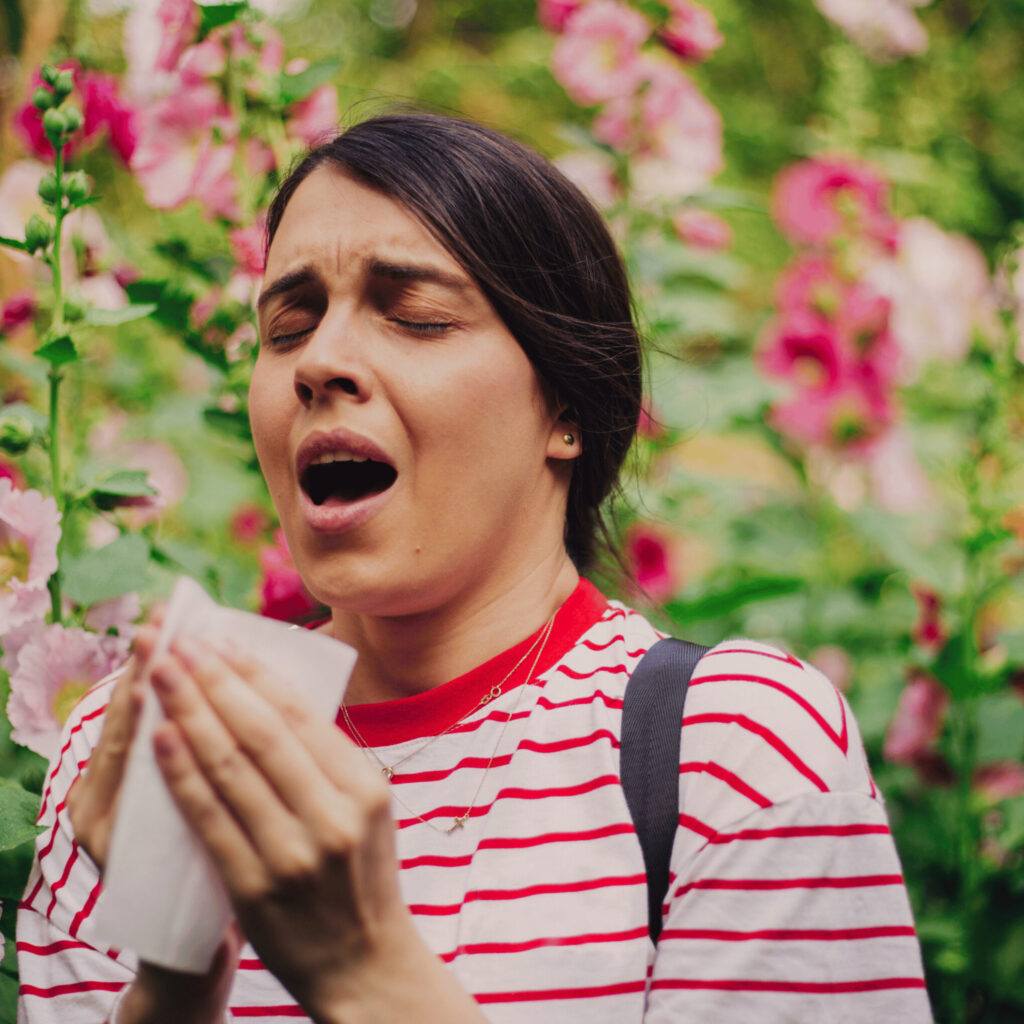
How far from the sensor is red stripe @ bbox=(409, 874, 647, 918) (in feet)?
2.82

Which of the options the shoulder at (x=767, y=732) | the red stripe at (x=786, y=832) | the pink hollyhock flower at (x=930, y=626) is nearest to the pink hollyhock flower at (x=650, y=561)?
the pink hollyhock flower at (x=930, y=626)

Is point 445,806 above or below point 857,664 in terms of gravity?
above

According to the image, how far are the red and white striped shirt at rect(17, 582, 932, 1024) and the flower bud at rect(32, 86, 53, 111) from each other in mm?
792

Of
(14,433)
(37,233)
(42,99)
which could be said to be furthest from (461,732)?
(42,99)

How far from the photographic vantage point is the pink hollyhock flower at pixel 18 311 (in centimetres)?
140

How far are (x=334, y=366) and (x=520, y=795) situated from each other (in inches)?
16.5

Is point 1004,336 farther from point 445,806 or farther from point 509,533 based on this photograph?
point 445,806

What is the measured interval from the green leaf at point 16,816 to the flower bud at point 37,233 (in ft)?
1.86

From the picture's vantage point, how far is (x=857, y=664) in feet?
7.20

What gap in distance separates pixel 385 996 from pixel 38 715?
0.68 metres

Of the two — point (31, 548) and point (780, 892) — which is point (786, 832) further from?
point (31, 548)

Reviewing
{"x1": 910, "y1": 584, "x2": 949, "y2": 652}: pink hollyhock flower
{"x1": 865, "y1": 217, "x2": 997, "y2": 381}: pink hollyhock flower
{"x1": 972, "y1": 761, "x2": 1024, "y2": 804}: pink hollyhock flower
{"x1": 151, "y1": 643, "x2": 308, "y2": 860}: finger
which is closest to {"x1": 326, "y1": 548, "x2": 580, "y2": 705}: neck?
{"x1": 151, "y1": 643, "x2": 308, "y2": 860}: finger

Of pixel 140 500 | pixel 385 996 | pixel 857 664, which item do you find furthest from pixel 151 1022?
pixel 857 664

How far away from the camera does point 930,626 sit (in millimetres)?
1714
